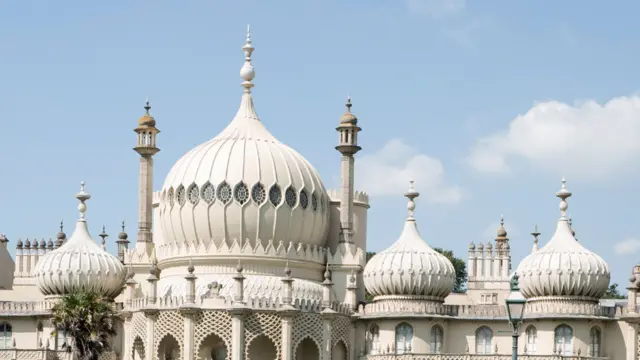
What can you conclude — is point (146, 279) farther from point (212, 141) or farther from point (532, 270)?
point (532, 270)

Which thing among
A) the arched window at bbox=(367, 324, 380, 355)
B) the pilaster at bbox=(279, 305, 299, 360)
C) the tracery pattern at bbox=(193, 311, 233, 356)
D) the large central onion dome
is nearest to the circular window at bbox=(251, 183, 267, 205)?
the large central onion dome

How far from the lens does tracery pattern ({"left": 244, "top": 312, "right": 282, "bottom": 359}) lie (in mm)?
80125

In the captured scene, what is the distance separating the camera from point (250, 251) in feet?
275

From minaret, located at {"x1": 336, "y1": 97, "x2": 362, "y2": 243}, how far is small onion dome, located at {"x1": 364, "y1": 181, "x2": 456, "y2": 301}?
3740 mm

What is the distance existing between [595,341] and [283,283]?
1644 cm

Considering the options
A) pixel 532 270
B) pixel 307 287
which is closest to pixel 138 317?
pixel 307 287

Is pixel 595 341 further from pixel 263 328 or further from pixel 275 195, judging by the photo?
pixel 275 195

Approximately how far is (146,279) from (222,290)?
6046 mm

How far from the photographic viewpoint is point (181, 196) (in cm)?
8562

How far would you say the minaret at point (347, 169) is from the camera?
88000 mm

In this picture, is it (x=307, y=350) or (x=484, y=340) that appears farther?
(x=484, y=340)

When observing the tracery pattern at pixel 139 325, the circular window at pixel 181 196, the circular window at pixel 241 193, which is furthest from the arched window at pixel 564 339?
the tracery pattern at pixel 139 325

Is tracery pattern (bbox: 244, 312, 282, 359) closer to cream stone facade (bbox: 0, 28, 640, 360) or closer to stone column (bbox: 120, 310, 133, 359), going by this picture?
cream stone facade (bbox: 0, 28, 640, 360)

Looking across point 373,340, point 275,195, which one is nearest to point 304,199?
point 275,195
